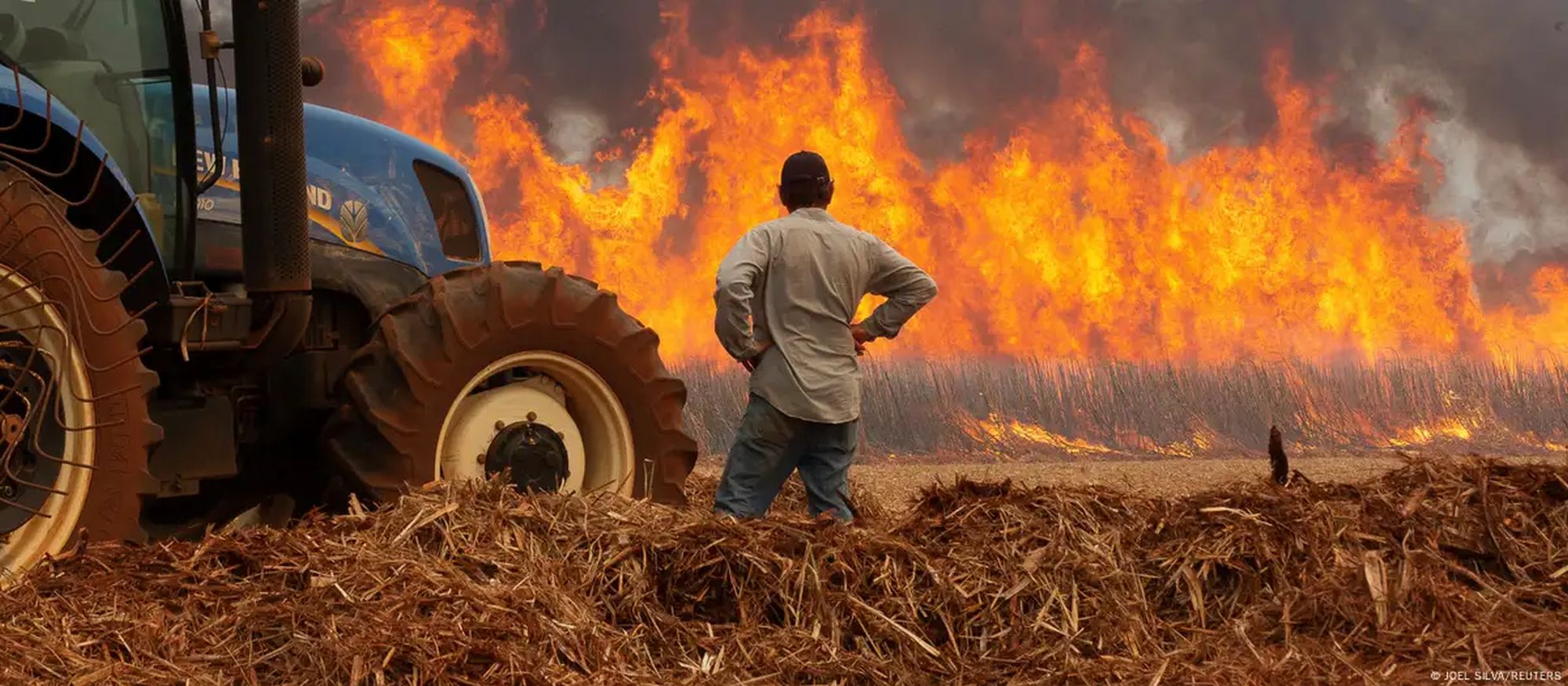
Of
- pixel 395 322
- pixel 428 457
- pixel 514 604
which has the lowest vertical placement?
pixel 514 604

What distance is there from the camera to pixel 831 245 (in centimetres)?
617

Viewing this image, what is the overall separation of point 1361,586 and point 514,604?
8.14ft

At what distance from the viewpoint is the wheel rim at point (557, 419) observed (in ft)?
19.8

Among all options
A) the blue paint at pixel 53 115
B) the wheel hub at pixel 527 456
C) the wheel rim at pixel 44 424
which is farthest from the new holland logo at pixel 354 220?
the wheel rim at pixel 44 424

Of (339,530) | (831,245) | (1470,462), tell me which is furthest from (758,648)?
(1470,462)

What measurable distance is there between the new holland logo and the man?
1.85 metres

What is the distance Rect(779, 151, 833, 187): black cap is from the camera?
20.5 feet

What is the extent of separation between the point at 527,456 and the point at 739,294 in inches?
43.4

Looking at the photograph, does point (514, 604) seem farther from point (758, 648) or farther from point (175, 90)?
point (175, 90)

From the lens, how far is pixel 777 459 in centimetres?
613

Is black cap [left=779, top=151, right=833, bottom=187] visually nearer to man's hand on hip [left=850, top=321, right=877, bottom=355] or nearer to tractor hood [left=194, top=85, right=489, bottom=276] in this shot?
man's hand on hip [left=850, top=321, right=877, bottom=355]

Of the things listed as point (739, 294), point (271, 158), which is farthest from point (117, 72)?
point (739, 294)

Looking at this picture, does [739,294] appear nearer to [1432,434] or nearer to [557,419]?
[557,419]

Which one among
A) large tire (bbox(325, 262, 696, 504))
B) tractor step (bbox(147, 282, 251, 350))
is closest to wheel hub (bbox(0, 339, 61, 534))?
tractor step (bbox(147, 282, 251, 350))
